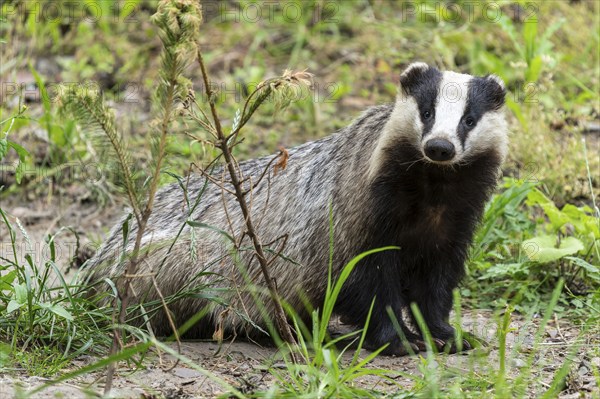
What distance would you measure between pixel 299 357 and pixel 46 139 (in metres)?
3.48

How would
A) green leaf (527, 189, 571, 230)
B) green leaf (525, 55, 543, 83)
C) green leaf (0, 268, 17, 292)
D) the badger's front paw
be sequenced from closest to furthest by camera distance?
green leaf (0, 268, 17, 292), the badger's front paw, green leaf (527, 189, 571, 230), green leaf (525, 55, 543, 83)

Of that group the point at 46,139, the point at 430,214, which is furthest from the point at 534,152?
the point at 46,139

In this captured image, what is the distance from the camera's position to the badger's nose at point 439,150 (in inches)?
143

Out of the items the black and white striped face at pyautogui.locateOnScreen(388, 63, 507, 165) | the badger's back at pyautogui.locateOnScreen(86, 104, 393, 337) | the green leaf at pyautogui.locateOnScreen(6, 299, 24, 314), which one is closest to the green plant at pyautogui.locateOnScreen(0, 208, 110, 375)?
the green leaf at pyautogui.locateOnScreen(6, 299, 24, 314)

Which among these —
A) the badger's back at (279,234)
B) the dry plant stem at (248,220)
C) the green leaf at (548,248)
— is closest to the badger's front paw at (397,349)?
the badger's back at (279,234)

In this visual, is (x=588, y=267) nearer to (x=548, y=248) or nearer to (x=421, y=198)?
(x=548, y=248)

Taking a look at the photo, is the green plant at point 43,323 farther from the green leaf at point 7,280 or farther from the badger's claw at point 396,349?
the badger's claw at point 396,349

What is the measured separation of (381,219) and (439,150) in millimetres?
424

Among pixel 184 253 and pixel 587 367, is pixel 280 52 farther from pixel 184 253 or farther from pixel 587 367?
pixel 587 367

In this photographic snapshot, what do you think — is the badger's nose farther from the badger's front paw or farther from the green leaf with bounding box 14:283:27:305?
the green leaf with bounding box 14:283:27:305

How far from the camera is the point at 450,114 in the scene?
12.4ft

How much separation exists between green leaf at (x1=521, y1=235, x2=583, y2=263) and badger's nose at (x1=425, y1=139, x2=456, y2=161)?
1172 millimetres

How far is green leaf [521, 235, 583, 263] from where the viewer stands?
14.9 ft

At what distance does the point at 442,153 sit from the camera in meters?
3.64
